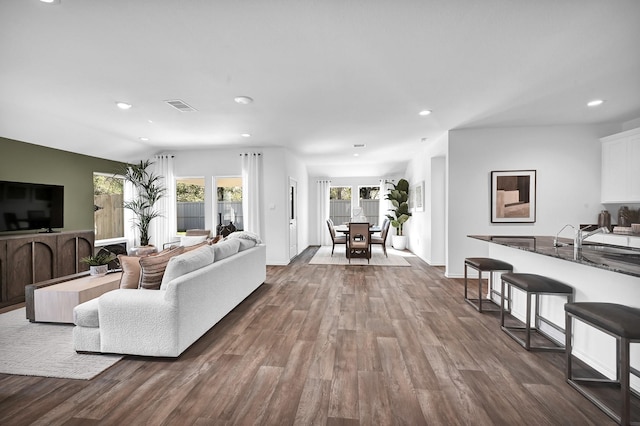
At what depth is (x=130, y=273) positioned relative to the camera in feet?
9.04

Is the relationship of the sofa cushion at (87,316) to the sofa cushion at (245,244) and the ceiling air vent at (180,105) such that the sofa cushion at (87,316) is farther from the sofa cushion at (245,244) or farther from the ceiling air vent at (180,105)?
the ceiling air vent at (180,105)

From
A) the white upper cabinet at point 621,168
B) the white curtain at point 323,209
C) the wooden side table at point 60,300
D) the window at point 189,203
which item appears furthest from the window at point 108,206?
the white upper cabinet at point 621,168

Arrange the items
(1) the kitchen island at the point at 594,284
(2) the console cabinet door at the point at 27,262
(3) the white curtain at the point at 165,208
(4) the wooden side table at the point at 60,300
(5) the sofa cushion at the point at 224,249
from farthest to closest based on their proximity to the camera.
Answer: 1. (3) the white curtain at the point at 165,208
2. (2) the console cabinet door at the point at 27,262
3. (5) the sofa cushion at the point at 224,249
4. (4) the wooden side table at the point at 60,300
5. (1) the kitchen island at the point at 594,284

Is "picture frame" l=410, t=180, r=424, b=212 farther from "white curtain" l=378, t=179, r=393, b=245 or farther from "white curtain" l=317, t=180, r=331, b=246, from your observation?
"white curtain" l=317, t=180, r=331, b=246

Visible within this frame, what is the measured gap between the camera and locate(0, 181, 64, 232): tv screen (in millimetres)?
4367

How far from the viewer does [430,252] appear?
21.0 ft

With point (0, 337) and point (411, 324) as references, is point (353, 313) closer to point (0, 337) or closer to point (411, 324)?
point (411, 324)

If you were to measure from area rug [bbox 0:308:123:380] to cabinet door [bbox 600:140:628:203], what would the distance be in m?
6.72

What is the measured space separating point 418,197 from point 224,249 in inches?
214

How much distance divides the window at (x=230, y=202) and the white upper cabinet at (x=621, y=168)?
6735 millimetres

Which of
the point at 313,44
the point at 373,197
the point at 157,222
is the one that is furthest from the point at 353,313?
the point at 373,197

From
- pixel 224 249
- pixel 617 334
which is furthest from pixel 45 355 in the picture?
pixel 617 334

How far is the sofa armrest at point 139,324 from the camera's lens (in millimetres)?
2426

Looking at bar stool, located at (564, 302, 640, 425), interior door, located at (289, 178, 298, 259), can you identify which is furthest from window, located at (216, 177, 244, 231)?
bar stool, located at (564, 302, 640, 425)
